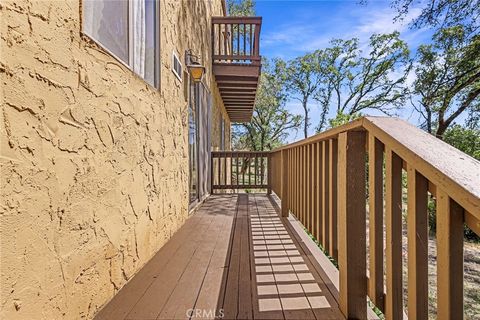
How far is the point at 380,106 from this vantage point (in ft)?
58.0

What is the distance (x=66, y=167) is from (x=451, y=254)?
1519 mm

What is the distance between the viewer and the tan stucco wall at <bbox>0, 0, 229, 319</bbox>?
3.64ft

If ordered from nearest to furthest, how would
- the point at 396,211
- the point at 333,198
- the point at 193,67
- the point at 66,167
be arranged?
the point at 396,211
the point at 66,167
the point at 333,198
the point at 193,67

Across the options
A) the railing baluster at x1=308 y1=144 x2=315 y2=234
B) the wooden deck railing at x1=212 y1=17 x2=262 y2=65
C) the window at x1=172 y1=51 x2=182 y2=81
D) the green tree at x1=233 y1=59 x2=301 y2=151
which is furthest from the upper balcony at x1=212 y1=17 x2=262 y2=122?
the green tree at x1=233 y1=59 x2=301 y2=151

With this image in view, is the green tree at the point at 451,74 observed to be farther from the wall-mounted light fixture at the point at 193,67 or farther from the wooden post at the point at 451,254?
the wooden post at the point at 451,254

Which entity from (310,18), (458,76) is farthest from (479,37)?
(310,18)

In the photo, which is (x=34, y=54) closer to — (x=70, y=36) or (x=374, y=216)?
(x=70, y=36)

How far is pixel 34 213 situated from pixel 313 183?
6.47ft

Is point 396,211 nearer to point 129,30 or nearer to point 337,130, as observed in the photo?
point 337,130

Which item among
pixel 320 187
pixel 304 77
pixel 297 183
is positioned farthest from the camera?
pixel 304 77

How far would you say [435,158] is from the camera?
3.31 ft

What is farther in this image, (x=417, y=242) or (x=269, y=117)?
(x=269, y=117)

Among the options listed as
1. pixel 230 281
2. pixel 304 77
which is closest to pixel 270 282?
pixel 230 281

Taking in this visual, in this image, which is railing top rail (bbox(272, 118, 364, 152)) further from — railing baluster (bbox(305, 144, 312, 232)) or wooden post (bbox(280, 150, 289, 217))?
wooden post (bbox(280, 150, 289, 217))
